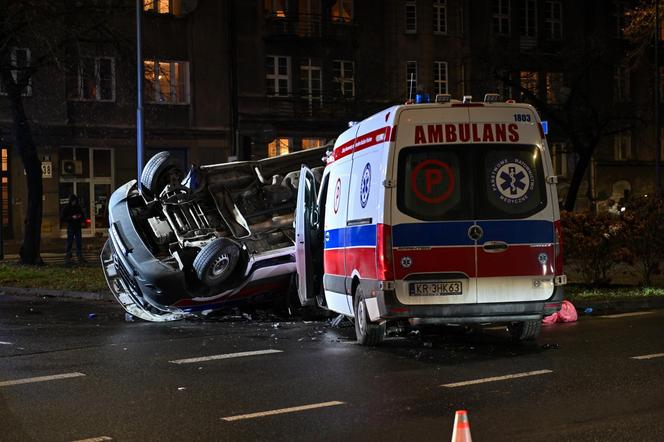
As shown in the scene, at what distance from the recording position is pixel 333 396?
8273 mm

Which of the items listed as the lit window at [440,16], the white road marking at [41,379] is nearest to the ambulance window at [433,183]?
the white road marking at [41,379]

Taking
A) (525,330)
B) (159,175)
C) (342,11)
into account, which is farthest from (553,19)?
(525,330)

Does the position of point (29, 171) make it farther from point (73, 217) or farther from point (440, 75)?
point (440, 75)

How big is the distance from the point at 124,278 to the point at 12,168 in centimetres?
2378

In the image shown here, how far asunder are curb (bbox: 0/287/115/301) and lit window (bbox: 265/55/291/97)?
22.4m

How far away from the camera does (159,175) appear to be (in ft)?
51.2

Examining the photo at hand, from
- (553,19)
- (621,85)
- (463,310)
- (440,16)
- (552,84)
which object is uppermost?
(553,19)

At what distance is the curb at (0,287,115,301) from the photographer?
1842cm

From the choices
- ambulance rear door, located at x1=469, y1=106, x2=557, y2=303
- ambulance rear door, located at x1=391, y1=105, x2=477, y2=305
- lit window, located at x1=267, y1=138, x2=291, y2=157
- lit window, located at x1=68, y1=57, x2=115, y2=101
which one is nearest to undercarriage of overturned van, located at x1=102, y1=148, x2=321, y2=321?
ambulance rear door, located at x1=391, y1=105, x2=477, y2=305

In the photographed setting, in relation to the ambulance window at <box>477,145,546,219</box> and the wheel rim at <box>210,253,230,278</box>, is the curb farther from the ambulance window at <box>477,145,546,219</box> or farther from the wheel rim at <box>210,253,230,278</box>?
the ambulance window at <box>477,145,546,219</box>

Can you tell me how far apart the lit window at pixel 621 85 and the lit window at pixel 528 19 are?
5.23 metres

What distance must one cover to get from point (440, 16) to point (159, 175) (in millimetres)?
32401

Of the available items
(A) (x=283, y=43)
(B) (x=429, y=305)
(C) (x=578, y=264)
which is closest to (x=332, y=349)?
(B) (x=429, y=305)

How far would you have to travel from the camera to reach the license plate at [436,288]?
34.5 ft
